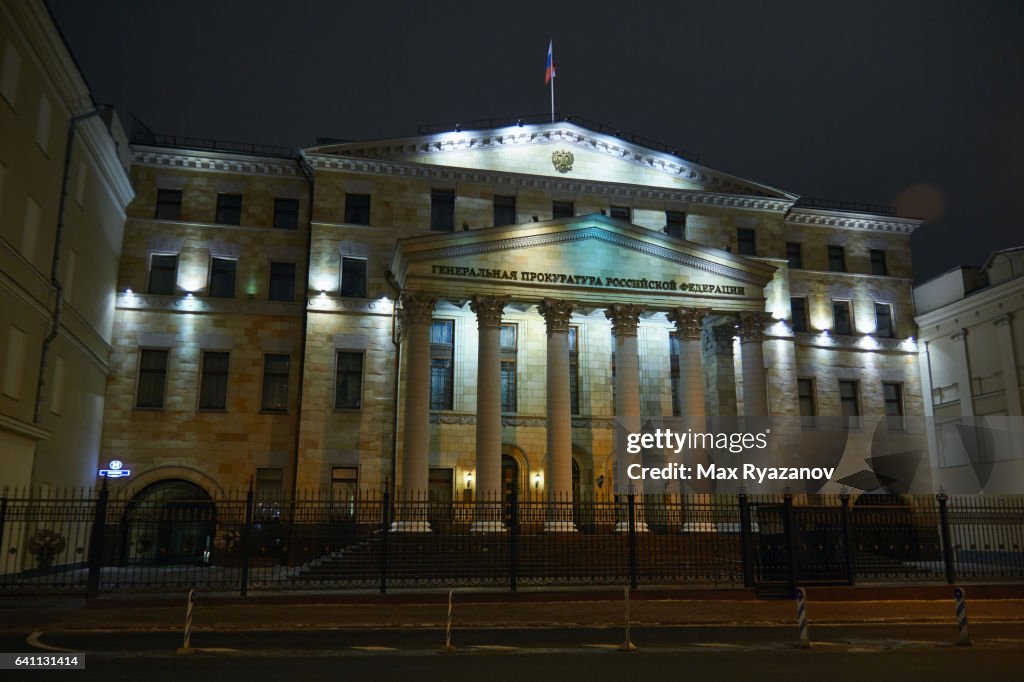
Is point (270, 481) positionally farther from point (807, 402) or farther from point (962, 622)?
point (962, 622)

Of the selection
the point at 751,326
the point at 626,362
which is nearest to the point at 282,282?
the point at 626,362

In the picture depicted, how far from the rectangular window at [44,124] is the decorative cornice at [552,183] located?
11765 mm

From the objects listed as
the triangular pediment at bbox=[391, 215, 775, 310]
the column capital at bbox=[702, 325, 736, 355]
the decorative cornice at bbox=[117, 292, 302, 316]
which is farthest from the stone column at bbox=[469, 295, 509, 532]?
the column capital at bbox=[702, 325, 736, 355]

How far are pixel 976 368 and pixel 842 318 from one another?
21.9ft

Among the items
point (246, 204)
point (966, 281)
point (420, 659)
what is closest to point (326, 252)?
point (246, 204)

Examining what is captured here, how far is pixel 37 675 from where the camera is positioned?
11.7 m

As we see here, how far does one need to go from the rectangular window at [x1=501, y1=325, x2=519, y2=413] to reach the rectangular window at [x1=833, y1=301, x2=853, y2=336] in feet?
57.9

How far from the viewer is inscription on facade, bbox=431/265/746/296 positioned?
32656 mm

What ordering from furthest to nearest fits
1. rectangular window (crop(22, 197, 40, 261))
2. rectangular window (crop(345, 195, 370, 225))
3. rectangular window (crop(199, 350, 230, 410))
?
rectangular window (crop(345, 195, 370, 225)) < rectangular window (crop(199, 350, 230, 410)) < rectangular window (crop(22, 197, 40, 261))

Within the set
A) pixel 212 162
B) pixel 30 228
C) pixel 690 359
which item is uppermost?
pixel 212 162

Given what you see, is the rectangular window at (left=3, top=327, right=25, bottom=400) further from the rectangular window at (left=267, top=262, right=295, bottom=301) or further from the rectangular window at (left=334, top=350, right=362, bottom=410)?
the rectangular window at (left=267, top=262, right=295, bottom=301)

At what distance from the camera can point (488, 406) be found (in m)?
31.1

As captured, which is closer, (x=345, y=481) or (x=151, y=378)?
→ (x=345, y=481)

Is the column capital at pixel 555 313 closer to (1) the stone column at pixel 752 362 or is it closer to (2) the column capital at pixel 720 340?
(1) the stone column at pixel 752 362
